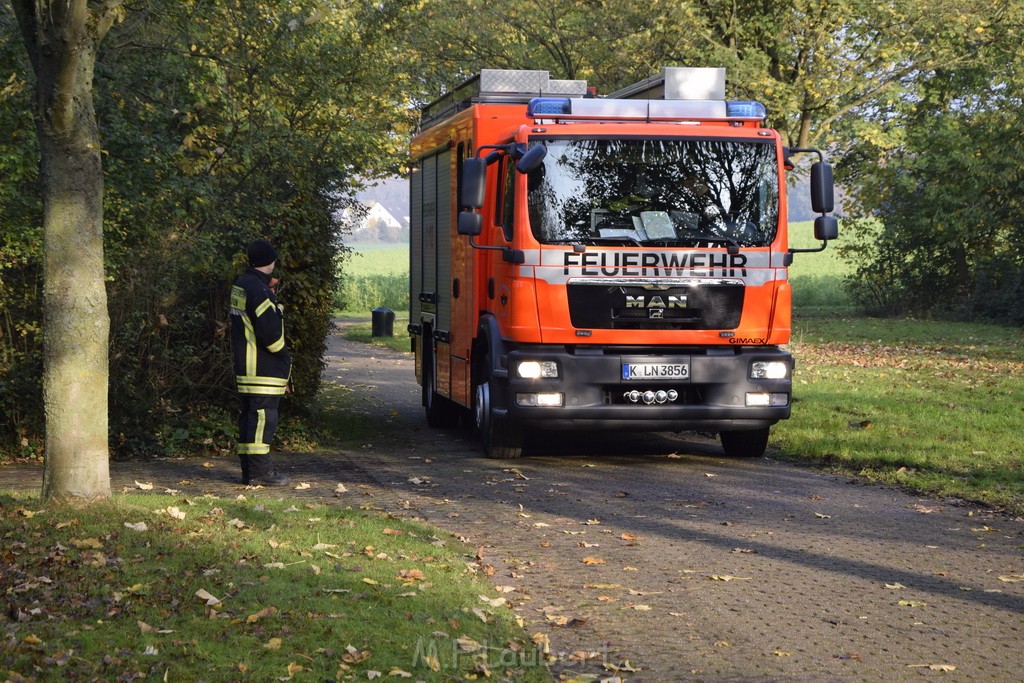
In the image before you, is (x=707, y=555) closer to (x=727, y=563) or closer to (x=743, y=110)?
(x=727, y=563)

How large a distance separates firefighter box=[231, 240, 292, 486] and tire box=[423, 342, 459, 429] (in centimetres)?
430

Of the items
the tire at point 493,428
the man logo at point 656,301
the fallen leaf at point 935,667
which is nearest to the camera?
the fallen leaf at point 935,667

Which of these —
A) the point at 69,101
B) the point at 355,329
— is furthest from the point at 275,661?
the point at 355,329

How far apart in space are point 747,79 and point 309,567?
20205mm

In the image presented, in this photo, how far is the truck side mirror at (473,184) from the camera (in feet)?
36.7

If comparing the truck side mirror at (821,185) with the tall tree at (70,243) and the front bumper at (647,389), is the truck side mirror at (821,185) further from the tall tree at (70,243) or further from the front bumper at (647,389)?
the tall tree at (70,243)

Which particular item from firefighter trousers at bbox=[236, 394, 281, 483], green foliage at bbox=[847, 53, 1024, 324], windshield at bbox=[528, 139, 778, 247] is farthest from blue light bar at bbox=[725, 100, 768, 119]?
green foliage at bbox=[847, 53, 1024, 324]

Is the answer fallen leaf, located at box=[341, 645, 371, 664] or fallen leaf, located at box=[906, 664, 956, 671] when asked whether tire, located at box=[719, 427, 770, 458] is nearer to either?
fallen leaf, located at box=[906, 664, 956, 671]

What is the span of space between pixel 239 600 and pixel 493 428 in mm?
5725

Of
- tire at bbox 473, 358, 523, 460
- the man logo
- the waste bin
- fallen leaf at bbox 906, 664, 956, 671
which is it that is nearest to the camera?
fallen leaf at bbox 906, 664, 956, 671

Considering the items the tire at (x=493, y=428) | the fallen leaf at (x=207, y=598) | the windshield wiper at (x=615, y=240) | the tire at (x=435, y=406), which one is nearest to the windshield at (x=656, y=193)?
the windshield wiper at (x=615, y=240)

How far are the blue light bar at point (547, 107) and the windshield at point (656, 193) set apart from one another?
42 centimetres

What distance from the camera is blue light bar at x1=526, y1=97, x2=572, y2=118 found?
38.5ft

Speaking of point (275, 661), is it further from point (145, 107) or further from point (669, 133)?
point (145, 107)
